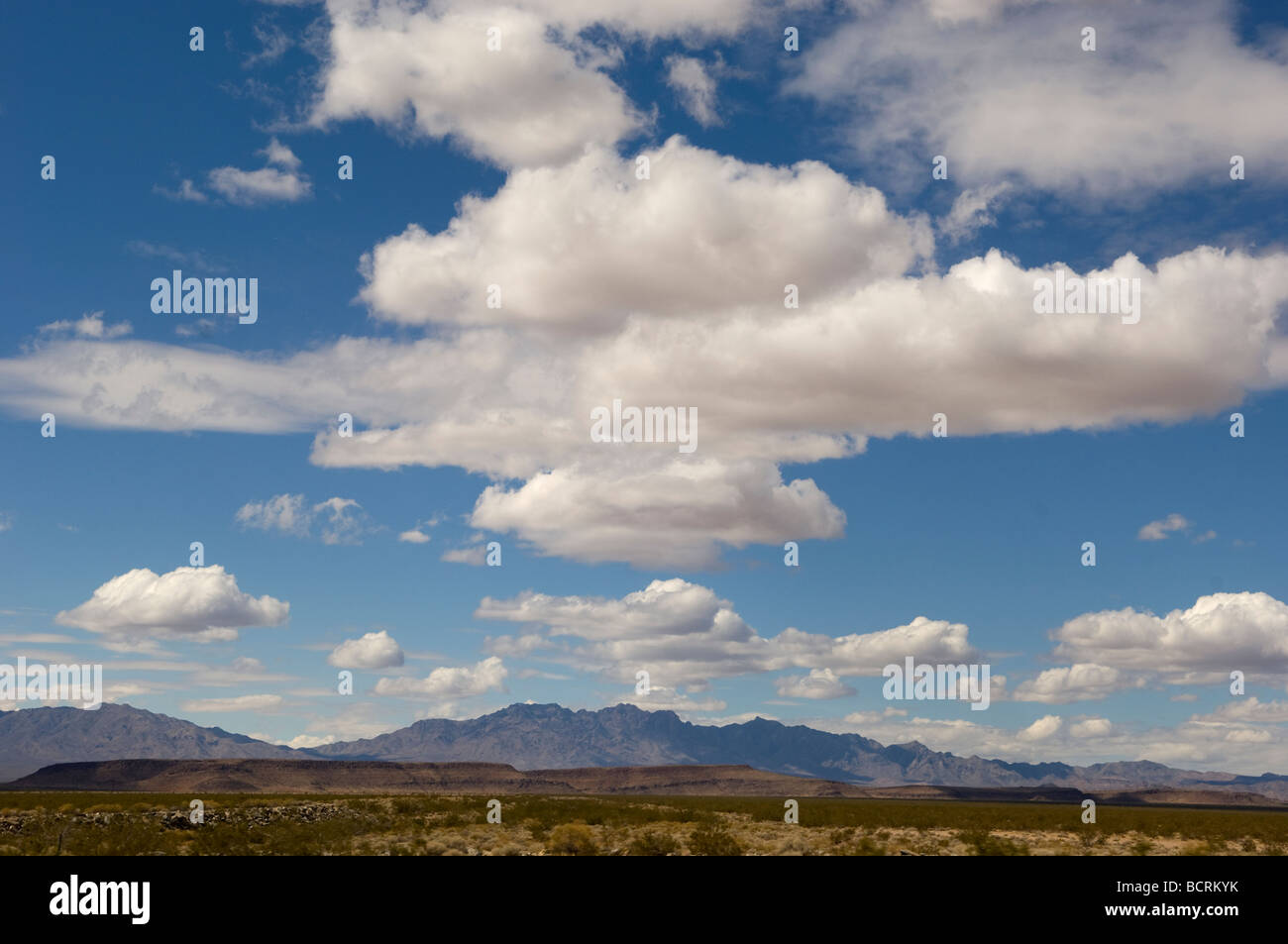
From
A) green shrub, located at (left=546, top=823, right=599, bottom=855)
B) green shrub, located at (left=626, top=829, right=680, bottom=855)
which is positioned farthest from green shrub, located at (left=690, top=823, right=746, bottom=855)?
green shrub, located at (left=546, top=823, right=599, bottom=855)

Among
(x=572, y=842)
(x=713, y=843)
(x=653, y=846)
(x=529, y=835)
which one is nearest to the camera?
(x=653, y=846)

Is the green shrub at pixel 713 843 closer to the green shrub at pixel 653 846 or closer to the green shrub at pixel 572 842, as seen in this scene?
the green shrub at pixel 653 846

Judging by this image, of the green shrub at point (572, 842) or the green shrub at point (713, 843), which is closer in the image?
the green shrub at point (713, 843)

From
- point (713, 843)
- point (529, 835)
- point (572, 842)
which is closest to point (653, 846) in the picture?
point (713, 843)

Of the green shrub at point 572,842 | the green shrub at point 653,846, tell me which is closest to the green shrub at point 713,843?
the green shrub at point 653,846

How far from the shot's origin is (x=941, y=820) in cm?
7844

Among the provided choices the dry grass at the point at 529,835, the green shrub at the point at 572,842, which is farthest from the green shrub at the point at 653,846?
the green shrub at the point at 572,842

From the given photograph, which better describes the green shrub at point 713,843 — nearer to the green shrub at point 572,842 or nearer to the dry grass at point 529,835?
the dry grass at point 529,835

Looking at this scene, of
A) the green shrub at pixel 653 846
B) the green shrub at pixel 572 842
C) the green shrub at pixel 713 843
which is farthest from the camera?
the green shrub at pixel 572 842

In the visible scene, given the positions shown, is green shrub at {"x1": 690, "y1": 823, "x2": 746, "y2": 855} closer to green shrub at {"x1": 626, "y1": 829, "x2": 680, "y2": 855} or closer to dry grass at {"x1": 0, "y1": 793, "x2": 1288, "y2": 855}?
dry grass at {"x1": 0, "y1": 793, "x2": 1288, "y2": 855}

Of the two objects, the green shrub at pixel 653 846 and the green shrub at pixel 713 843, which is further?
the green shrub at pixel 653 846

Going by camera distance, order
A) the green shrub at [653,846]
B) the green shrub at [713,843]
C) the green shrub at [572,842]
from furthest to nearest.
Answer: the green shrub at [572,842] → the green shrub at [653,846] → the green shrub at [713,843]

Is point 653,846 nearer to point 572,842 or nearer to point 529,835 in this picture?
point 572,842
